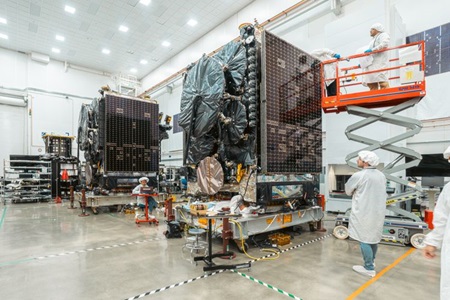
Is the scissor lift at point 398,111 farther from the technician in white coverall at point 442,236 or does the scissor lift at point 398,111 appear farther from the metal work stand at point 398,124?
the technician in white coverall at point 442,236

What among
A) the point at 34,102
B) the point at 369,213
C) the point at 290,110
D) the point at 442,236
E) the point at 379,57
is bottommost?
the point at 369,213

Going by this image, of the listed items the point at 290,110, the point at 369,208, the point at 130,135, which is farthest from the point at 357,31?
the point at 130,135

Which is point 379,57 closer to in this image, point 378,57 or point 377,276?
point 378,57

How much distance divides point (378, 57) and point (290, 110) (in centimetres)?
189

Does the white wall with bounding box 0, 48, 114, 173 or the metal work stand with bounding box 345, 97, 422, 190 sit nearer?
the metal work stand with bounding box 345, 97, 422, 190

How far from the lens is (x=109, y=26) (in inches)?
513

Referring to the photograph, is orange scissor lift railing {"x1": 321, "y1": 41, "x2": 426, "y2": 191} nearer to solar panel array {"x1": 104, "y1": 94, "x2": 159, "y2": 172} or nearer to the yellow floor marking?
the yellow floor marking

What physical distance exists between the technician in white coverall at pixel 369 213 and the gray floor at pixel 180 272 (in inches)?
12.0

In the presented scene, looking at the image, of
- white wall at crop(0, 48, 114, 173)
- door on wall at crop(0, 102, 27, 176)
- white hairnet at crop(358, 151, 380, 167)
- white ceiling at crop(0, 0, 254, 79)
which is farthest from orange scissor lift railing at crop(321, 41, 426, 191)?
door on wall at crop(0, 102, 27, 176)

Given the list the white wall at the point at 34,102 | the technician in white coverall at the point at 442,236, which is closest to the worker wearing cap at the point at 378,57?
the technician in white coverall at the point at 442,236

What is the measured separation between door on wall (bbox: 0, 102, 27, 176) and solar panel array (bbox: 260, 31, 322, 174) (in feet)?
53.1

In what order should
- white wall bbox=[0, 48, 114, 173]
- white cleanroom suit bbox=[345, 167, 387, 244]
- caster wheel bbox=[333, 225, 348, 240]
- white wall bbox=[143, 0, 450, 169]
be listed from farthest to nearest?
white wall bbox=[0, 48, 114, 173] → white wall bbox=[143, 0, 450, 169] → caster wheel bbox=[333, 225, 348, 240] → white cleanroom suit bbox=[345, 167, 387, 244]

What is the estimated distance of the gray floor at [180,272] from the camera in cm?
296

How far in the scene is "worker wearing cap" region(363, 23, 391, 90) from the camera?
4887 millimetres
